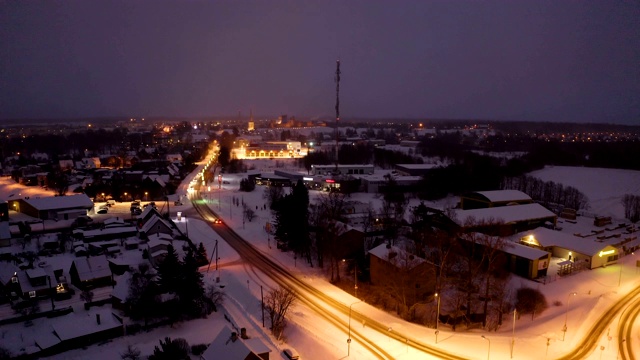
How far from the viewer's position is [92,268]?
58.7 feet

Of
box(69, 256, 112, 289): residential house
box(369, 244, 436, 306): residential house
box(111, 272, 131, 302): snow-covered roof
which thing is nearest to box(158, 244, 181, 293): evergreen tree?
box(111, 272, 131, 302): snow-covered roof

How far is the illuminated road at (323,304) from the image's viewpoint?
1316 centimetres

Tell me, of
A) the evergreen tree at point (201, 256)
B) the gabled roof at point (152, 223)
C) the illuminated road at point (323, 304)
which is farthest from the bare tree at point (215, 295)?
the gabled roof at point (152, 223)

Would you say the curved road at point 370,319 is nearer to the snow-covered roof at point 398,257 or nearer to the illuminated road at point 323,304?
the illuminated road at point 323,304

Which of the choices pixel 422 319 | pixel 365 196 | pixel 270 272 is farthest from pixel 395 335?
pixel 365 196

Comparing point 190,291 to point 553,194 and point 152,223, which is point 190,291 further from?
point 553,194

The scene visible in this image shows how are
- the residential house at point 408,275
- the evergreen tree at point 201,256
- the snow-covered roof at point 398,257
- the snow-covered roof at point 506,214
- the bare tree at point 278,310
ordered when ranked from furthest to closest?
the snow-covered roof at point 506,214, the evergreen tree at point 201,256, the snow-covered roof at point 398,257, the residential house at point 408,275, the bare tree at point 278,310

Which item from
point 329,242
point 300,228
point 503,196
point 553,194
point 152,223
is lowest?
point 152,223

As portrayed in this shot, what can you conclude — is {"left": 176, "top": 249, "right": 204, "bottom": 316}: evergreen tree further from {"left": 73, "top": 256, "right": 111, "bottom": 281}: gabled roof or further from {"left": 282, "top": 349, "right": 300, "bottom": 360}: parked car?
{"left": 73, "top": 256, "right": 111, "bottom": 281}: gabled roof

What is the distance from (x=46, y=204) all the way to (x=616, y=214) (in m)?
40.4

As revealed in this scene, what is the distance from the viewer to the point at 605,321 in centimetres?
1489

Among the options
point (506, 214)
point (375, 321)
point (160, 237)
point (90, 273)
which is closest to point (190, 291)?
point (90, 273)

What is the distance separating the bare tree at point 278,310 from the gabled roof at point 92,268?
24.3 ft

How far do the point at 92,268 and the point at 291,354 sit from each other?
33.9 feet
